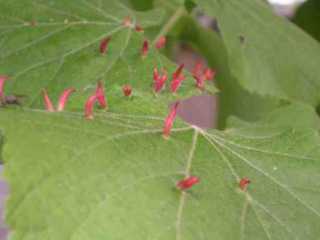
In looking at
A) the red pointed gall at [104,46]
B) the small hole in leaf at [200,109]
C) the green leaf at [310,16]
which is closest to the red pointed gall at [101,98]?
the red pointed gall at [104,46]

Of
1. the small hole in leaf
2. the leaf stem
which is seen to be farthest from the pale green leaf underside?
the small hole in leaf

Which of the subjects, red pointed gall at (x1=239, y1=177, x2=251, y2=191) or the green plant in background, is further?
red pointed gall at (x1=239, y1=177, x2=251, y2=191)

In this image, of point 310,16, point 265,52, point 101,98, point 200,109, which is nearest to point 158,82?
point 101,98

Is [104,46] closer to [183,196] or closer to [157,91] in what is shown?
[157,91]

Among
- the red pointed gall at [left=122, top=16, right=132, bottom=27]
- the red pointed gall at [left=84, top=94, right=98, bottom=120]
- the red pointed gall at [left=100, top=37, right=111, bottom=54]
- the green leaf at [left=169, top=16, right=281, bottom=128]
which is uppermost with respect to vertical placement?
the red pointed gall at [left=122, top=16, right=132, bottom=27]

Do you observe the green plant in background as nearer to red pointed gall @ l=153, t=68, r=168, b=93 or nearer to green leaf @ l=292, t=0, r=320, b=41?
red pointed gall @ l=153, t=68, r=168, b=93
